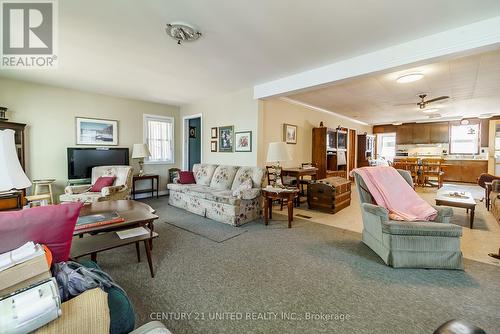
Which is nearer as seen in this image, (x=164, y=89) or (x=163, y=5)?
(x=163, y=5)

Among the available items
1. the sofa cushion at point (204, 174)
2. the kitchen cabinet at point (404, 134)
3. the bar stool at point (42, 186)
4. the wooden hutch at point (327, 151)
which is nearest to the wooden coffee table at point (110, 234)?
the sofa cushion at point (204, 174)

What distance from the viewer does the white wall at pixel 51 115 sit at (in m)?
4.28

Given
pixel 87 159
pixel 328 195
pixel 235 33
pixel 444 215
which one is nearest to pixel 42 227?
pixel 235 33

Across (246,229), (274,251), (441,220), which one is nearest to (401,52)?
(441,220)

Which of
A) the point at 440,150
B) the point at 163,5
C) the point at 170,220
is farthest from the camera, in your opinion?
the point at 440,150

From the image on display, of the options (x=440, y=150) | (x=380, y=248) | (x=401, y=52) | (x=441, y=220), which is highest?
(x=401, y=52)

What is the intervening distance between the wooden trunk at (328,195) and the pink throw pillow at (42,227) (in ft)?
13.7

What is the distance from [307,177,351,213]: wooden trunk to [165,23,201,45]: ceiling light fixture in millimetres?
3476

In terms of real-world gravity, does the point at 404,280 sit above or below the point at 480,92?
below

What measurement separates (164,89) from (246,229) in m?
3.50

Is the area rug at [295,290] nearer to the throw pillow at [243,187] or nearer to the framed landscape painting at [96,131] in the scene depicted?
the throw pillow at [243,187]

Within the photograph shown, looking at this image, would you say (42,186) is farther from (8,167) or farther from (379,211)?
(379,211)

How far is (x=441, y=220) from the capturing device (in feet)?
8.49

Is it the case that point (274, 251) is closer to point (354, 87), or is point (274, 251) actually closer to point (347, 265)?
point (347, 265)
